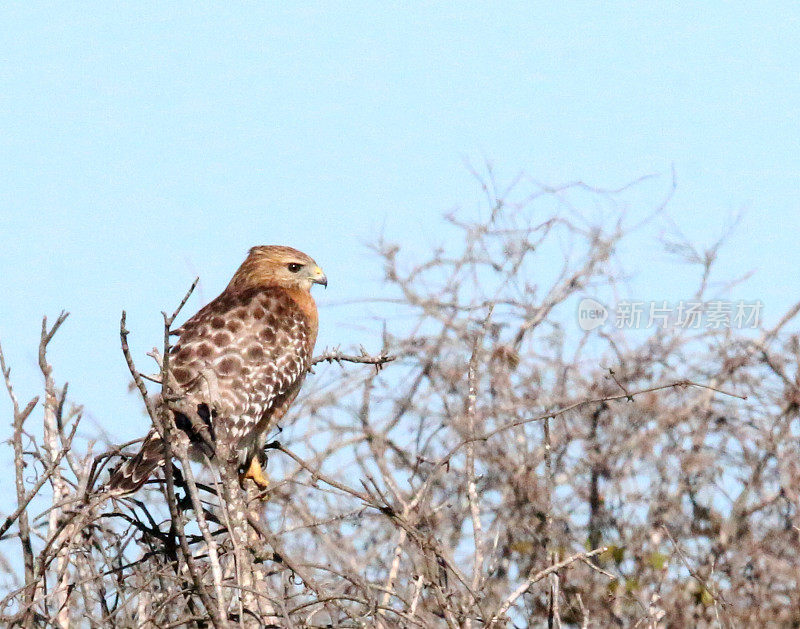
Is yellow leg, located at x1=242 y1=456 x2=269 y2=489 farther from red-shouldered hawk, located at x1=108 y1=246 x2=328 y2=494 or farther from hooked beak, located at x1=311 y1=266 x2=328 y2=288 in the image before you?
hooked beak, located at x1=311 y1=266 x2=328 y2=288

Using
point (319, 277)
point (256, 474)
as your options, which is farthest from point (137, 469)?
point (319, 277)

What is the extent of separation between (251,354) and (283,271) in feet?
2.79

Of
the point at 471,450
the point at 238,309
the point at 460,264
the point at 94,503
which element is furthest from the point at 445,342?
the point at 94,503

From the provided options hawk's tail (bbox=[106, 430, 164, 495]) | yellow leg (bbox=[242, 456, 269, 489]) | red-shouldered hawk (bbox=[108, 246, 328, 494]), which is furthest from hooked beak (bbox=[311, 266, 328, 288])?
hawk's tail (bbox=[106, 430, 164, 495])

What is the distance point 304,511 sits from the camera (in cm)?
579

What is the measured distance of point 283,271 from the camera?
6.56 metres

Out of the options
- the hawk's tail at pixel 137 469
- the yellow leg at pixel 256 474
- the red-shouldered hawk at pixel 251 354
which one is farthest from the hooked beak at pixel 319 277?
the hawk's tail at pixel 137 469

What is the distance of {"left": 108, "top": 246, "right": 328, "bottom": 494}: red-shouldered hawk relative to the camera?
5547 millimetres

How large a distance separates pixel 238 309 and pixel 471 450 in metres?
2.28

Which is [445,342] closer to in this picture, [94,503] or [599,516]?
[599,516]

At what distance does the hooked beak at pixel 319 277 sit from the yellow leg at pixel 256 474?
1.18 m

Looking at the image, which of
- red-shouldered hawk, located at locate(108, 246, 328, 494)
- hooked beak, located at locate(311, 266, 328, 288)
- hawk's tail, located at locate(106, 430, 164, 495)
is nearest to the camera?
hawk's tail, located at locate(106, 430, 164, 495)

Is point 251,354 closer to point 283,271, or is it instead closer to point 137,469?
point 283,271

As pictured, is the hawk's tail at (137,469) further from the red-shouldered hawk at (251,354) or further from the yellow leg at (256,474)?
the yellow leg at (256,474)
